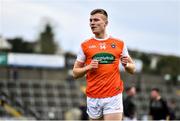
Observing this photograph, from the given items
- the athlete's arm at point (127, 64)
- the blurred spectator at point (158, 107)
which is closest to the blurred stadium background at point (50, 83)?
the blurred spectator at point (158, 107)

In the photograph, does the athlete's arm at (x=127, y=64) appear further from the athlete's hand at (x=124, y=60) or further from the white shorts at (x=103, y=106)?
the white shorts at (x=103, y=106)

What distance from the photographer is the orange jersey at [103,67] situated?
696 cm

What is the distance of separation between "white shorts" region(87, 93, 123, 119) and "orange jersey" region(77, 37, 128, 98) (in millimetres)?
51

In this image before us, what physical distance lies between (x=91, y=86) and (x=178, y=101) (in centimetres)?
3578

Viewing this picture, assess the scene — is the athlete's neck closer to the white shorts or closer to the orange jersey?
the orange jersey

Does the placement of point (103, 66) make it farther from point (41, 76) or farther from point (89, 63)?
point (41, 76)

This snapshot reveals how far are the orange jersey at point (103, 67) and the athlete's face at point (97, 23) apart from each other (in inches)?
5.2

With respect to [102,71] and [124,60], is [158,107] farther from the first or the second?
[102,71]

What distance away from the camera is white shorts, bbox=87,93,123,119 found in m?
6.98

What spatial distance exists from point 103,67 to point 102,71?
5 cm

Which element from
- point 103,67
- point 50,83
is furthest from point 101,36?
point 50,83

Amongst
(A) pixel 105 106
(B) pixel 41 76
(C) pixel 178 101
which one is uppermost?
(A) pixel 105 106

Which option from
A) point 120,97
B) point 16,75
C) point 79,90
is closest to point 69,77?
point 79,90

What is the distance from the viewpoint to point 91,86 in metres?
7.04
